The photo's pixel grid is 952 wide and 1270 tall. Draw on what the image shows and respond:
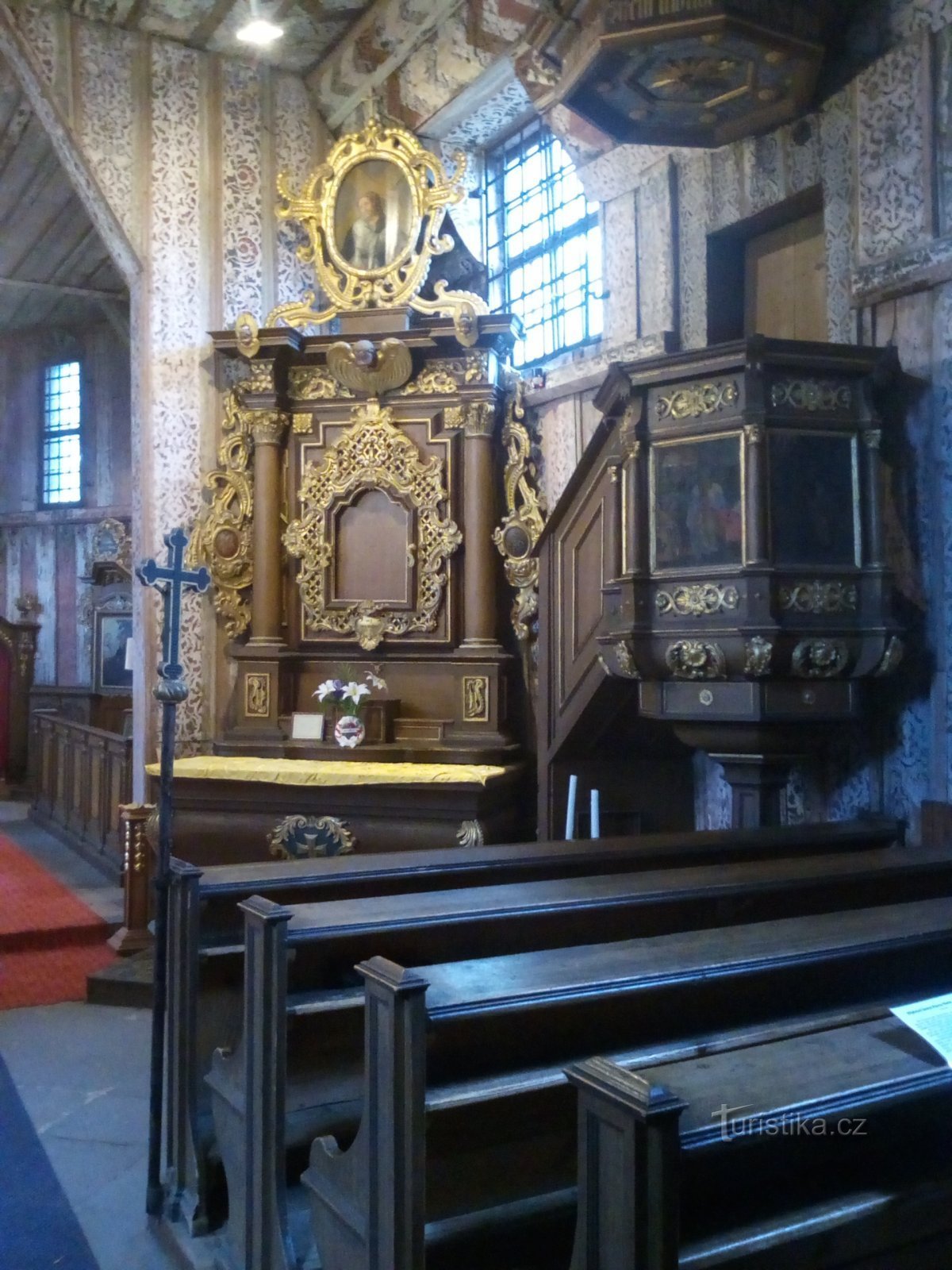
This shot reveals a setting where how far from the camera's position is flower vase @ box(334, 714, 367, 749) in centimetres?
642

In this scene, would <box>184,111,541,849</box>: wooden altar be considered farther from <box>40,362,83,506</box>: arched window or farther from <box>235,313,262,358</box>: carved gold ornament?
<box>40,362,83,506</box>: arched window

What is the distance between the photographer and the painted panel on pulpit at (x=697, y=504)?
3979 millimetres

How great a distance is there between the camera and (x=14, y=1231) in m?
3.10

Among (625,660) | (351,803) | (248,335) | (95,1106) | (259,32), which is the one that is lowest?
(95,1106)

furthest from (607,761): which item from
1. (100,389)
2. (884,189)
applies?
(100,389)

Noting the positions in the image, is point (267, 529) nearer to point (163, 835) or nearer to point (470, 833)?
point (470, 833)

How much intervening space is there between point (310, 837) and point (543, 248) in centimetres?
402

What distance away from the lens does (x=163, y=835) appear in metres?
3.22

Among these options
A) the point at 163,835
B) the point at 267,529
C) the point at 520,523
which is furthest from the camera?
the point at 267,529

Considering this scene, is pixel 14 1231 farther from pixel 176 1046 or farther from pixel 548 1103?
pixel 548 1103

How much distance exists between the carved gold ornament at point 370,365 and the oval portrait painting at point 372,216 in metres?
0.59

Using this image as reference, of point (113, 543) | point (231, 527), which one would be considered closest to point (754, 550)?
point (231, 527)

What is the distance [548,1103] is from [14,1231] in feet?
6.28

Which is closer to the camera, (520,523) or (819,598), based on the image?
(819,598)
